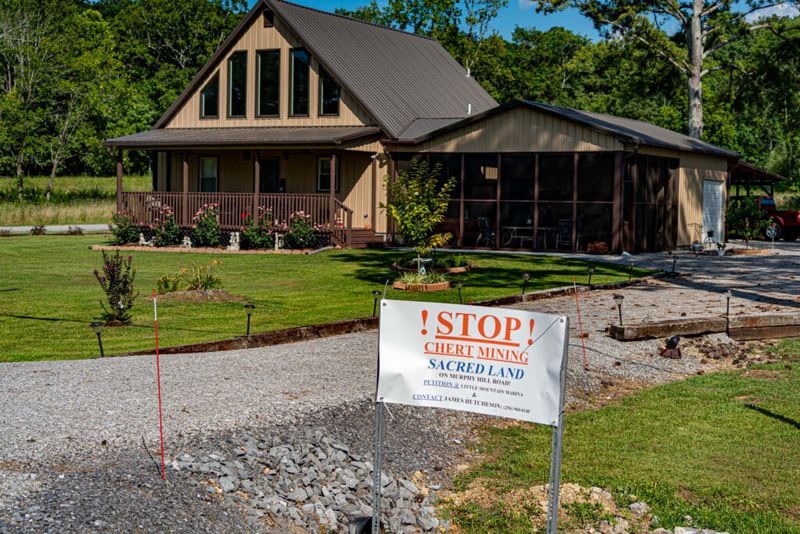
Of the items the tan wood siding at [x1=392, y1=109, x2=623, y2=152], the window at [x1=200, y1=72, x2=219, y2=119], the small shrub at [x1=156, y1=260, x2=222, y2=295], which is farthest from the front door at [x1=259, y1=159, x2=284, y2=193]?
the small shrub at [x1=156, y1=260, x2=222, y2=295]

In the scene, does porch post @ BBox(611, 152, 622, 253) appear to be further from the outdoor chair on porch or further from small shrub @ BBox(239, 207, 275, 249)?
small shrub @ BBox(239, 207, 275, 249)

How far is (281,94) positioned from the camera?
110 ft

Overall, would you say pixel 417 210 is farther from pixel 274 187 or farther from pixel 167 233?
pixel 274 187

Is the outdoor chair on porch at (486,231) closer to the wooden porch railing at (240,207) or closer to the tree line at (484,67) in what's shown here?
the wooden porch railing at (240,207)

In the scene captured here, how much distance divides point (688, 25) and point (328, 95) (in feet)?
53.4

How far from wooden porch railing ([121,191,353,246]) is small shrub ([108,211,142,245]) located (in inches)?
21.8

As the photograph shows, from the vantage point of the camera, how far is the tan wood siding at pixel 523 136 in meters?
27.8

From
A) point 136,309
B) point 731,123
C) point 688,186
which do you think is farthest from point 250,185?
point 731,123

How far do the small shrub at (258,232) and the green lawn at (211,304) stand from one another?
79.9 inches

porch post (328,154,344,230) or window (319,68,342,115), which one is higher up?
window (319,68,342,115)

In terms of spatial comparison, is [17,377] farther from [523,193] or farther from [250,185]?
[250,185]

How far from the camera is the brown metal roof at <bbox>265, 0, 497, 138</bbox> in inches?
1276

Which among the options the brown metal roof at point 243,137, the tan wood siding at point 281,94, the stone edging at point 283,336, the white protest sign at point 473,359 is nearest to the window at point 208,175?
the brown metal roof at point 243,137

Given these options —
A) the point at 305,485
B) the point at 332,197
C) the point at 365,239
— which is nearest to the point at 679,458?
the point at 305,485
